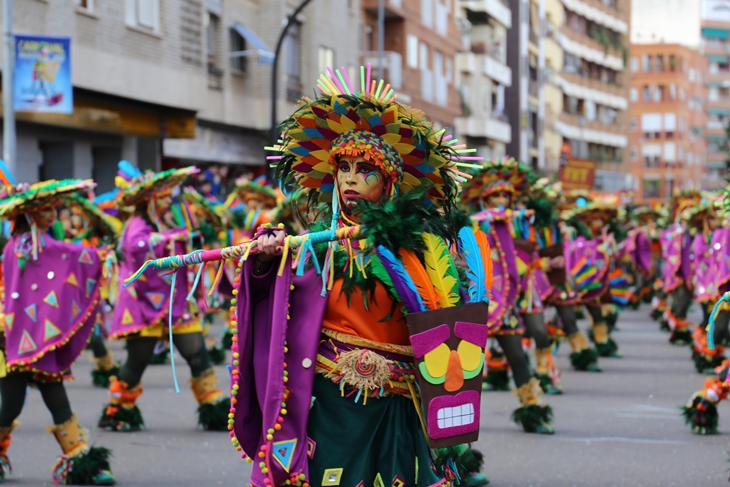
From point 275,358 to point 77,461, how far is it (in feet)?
11.6

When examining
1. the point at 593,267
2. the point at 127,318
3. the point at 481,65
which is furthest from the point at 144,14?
the point at 481,65

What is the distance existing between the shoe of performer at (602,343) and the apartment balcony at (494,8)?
36.7 m

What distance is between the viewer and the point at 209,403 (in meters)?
9.88

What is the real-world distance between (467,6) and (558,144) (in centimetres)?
1804

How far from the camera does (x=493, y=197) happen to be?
33.0ft

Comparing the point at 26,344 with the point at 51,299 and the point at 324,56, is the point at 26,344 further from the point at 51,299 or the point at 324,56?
the point at 324,56

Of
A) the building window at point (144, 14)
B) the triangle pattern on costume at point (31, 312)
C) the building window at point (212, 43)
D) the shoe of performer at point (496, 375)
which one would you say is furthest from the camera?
the building window at point (212, 43)

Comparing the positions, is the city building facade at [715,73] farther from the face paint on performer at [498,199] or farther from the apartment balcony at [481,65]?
the face paint on performer at [498,199]

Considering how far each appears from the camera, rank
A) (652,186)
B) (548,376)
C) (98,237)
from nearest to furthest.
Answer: (98,237)
(548,376)
(652,186)

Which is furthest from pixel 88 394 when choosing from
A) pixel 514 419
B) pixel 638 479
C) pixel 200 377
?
pixel 638 479

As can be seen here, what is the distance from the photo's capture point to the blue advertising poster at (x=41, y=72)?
16.9 metres

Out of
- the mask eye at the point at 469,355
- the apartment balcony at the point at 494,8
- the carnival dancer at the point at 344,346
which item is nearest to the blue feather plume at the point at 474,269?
the carnival dancer at the point at 344,346

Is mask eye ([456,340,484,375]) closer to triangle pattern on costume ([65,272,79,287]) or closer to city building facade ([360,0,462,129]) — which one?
triangle pattern on costume ([65,272,79,287])

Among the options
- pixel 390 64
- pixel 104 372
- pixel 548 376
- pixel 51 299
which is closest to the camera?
pixel 51 299
